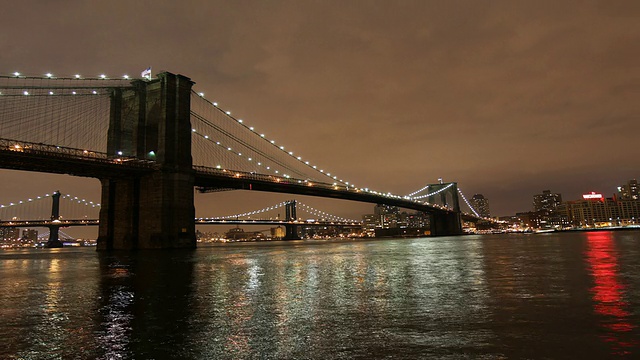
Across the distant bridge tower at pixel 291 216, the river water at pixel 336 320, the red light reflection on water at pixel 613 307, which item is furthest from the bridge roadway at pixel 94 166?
the distant bridge tower at pixel 291 216

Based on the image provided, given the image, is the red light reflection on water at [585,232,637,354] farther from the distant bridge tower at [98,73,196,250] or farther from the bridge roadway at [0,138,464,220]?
the bridge roadway at [0,138,464,220]

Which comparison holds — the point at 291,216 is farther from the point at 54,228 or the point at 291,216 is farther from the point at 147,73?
the point at 147,73

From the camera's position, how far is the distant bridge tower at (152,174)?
153 ft

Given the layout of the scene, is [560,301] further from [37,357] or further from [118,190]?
[118,190]

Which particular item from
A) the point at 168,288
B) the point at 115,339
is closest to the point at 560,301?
the point at 115,339

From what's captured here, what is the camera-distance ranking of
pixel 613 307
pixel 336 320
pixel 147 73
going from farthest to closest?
pixel 147 73
pixel 613 307
pixel 336 320

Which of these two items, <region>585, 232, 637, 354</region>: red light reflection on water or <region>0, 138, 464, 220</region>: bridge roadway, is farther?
<region>0, 138, 464, 220</region>: bridge roadway

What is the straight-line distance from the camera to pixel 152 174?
47.2m

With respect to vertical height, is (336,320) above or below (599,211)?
below

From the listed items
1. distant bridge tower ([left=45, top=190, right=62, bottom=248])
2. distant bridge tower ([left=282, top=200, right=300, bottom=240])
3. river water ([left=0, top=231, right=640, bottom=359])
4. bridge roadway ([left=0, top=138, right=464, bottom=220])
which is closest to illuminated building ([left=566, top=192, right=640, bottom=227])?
distant bridge tower ([left=282, top=200, right=300, bottom=240])

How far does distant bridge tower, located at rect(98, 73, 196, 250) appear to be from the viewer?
4669 cm

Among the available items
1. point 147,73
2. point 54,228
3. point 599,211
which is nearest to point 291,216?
point 54,228

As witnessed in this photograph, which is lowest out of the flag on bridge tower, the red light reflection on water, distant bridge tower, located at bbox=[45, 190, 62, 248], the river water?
the red light reflection on water

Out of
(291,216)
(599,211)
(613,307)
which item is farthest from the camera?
(599,211)
